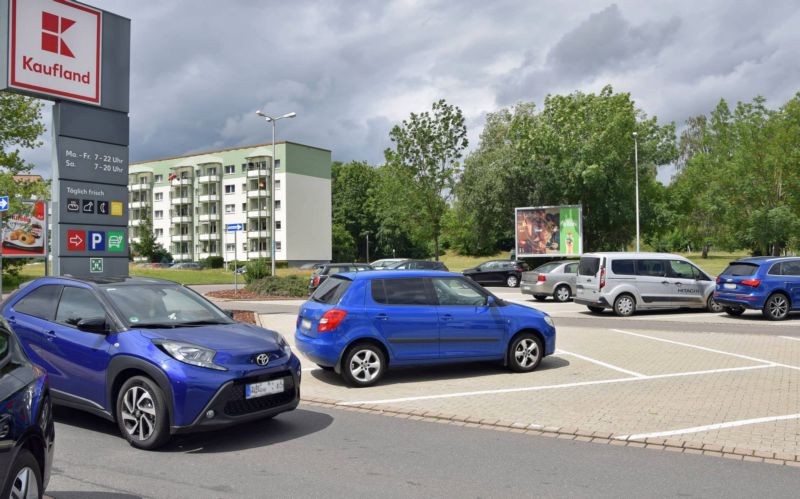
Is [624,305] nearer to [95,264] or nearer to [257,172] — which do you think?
[95,264]

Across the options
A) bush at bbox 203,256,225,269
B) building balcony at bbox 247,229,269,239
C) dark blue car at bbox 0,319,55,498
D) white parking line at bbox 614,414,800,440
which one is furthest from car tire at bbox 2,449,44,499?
building balcony at bbox 247,229,269,239

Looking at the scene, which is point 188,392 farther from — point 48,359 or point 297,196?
point 297,196

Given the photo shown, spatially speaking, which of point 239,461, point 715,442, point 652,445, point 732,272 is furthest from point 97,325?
point 732,272

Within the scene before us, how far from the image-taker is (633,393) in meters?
8.27

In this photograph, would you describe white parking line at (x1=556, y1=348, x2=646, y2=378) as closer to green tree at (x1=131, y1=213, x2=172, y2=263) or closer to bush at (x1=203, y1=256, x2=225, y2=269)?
bush at (x1=203, y1=256, x2=225, y2=269)

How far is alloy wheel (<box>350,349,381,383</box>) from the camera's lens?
8.75 meters

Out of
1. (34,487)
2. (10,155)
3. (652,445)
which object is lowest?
(652,445)

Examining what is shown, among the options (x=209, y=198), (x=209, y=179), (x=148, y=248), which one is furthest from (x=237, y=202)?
(x=148, y=248)

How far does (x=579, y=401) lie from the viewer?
7.88 meters

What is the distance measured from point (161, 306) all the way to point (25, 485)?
3.28 meters

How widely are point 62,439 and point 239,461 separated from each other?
6.30 feet

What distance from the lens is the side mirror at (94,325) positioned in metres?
6.05

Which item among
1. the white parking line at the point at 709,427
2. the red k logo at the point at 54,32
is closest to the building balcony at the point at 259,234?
the red k logo at the point at 54,32

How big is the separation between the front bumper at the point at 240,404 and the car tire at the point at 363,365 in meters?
2.40
